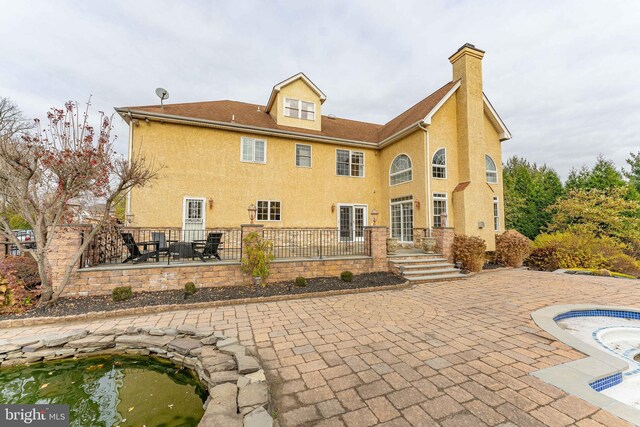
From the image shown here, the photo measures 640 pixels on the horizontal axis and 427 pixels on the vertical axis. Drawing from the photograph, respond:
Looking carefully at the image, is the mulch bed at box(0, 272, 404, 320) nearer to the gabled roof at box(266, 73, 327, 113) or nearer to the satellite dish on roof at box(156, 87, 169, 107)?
the satellite dish on roof at box(156, 87, 169, 107)

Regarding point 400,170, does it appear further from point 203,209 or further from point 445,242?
point 203,209

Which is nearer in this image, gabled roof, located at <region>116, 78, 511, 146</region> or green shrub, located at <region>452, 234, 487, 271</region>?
green shrub, located at <region>452, 234, 487, 271</region>

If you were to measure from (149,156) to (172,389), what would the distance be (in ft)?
34.6

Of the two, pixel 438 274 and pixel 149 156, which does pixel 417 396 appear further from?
pixel 149 156

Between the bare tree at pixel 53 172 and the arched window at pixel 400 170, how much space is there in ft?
36.8

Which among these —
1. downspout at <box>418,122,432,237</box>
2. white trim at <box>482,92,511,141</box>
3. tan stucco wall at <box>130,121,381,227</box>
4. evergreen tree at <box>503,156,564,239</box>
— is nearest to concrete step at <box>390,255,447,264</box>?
downspout at <box>418,122,432,237</box>

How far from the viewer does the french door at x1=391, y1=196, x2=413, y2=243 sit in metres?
12.4

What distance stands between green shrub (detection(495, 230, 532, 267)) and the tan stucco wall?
21.4ft

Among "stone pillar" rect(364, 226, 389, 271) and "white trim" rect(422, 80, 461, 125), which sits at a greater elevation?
"white trim" rect(422, 80, 461, 125)

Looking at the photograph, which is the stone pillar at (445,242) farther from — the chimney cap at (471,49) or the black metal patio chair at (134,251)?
the black metal patio chair at (134,251)

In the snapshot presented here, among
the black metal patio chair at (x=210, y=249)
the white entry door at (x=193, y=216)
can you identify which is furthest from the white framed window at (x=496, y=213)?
the white entry door at (x=193, y=216)

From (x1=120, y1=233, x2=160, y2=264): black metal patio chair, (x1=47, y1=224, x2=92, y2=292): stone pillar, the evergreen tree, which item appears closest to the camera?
(x1=47, y1=224, x2=92, y2=292): stone pillar

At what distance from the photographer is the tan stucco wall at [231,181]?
10.7 metres

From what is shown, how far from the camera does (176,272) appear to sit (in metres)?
6.65
